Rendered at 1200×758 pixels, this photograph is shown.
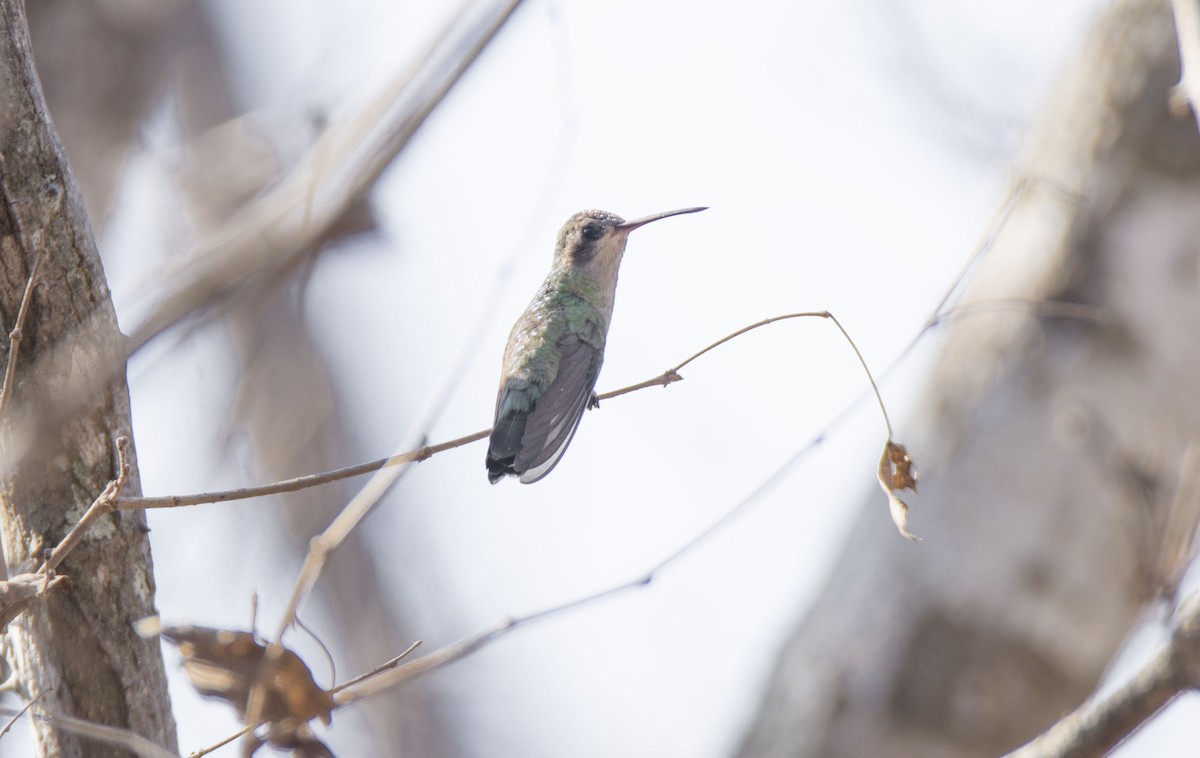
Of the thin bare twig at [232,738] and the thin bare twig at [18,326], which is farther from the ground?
the thin bare twig at [18,326]

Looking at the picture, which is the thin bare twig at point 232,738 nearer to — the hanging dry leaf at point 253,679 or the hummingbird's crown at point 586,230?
the hanging dry leaf at point 253,679

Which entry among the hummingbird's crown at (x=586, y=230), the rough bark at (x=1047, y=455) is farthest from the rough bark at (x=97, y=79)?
the rough bark at (x=1047, y=455)

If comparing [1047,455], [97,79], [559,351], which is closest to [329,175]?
[559,351]

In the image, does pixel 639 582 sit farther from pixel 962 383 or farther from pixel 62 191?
pixel 962 383

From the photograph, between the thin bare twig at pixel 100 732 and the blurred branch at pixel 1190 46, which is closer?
the thin bare twig at pixel 100 732

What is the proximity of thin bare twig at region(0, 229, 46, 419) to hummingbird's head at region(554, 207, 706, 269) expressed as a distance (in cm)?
183

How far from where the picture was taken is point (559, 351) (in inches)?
126

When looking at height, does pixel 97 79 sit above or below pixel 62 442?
above

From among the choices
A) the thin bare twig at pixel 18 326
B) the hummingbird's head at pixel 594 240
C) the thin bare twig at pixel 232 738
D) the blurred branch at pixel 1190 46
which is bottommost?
the thin bare twig at pixel 232 738

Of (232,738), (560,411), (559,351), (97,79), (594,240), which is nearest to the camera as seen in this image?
(232,738)

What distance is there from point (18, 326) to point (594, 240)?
204 centimetres

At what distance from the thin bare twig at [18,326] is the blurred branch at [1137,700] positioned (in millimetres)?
1807

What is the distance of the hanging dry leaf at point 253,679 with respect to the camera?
1.60 metres

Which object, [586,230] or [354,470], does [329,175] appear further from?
[354,470]
